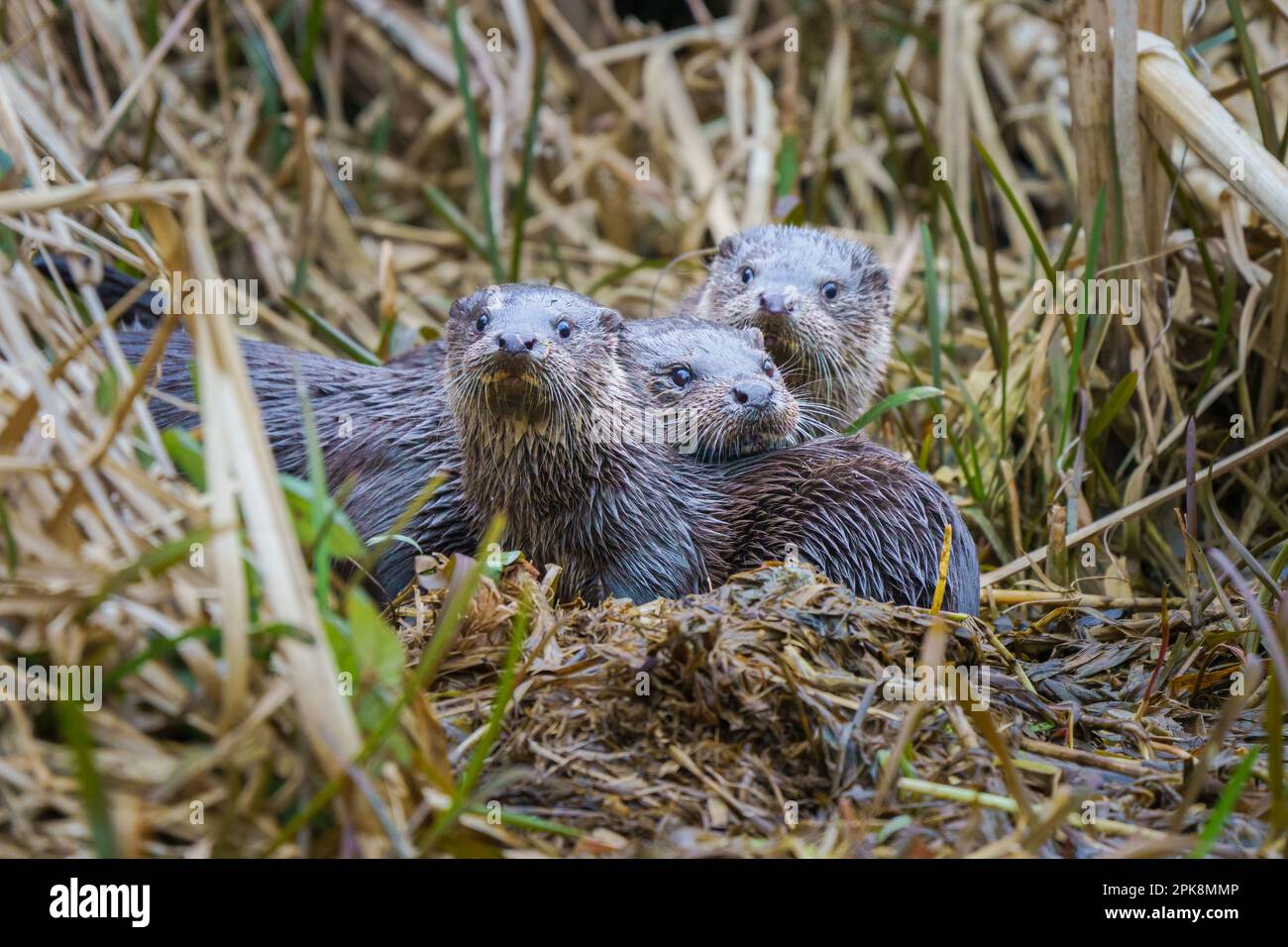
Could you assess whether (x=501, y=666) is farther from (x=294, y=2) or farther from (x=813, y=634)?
(x=294, y=2)

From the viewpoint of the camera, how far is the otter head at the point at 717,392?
11.5ft

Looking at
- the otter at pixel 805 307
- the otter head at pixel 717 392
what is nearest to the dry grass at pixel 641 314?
the otter at pixel 805 307

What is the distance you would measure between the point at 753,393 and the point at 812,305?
2.58ft

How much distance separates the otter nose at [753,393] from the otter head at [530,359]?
32 cm

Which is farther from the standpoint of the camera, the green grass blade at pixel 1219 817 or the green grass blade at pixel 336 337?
the green grass blade at pixel 336 337

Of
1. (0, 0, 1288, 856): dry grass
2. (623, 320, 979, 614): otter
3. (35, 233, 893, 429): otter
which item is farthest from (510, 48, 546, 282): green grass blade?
(623, 320, 979, 614): otter

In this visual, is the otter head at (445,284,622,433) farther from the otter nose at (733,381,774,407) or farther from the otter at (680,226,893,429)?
the otter at (680,226,893,429)

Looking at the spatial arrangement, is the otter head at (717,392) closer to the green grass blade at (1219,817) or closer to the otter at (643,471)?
the otter at (643,471)

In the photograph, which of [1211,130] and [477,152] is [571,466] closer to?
[1211,130]

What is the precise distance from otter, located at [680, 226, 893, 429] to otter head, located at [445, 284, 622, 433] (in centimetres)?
84

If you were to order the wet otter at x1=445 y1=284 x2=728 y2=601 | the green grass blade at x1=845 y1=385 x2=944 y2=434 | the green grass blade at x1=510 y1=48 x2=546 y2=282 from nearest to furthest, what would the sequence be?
the wet otter at x1=445 y1=284 x2=728 y2=601
the green grass blade at x1=845 y1=385 x2=944 y2=434
the green grass blade at x1=510 y1=48 x2=546 y2=282

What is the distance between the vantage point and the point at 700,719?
8.00 ft

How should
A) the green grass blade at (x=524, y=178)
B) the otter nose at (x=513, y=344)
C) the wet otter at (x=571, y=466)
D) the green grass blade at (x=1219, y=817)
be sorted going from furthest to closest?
1. the green grass blade at (x=524, y=178)
2. the wet otter at (x=571, y=466)
3. the otter nose at (x=513, y=344)
4. the green grass blade at (x=1219, y=817)

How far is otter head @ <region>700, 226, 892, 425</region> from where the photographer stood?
162 inches
